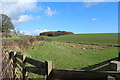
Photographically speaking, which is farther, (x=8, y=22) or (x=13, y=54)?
(x=8, y=22)

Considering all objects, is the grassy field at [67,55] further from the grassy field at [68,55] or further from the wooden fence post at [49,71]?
the wooden fence post at [49,71]

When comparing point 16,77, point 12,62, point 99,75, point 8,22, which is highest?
point 8,22

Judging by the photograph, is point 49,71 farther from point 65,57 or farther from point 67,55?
point 67,55

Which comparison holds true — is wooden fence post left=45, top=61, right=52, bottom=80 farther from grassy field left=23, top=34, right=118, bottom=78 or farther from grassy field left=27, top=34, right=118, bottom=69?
grassy field left=27, top=34, right=118, bottom=69

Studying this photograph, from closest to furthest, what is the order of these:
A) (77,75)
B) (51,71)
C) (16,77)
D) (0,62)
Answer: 1. (77,75)
2. (51,71)
3. (0,62)
4. (16,77)

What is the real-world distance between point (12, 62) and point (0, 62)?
0.88 m

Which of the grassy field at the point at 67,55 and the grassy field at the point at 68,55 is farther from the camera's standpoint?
the grassy field at the point at 68,55

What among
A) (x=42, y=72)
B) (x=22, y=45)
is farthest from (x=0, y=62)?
(x=22, y=45)

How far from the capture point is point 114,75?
181cm

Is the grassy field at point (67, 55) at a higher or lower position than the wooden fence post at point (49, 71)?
lower

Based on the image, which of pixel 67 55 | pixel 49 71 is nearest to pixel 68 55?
pixel 67 55

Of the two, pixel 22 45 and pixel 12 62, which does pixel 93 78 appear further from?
pixel 22 45

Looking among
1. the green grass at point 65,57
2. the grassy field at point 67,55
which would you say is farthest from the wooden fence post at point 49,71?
the green grass at point 65,57

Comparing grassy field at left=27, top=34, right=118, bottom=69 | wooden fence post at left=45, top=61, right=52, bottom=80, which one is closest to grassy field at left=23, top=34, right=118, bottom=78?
grassy field at left=27, top=34, right=118, bottom=69
